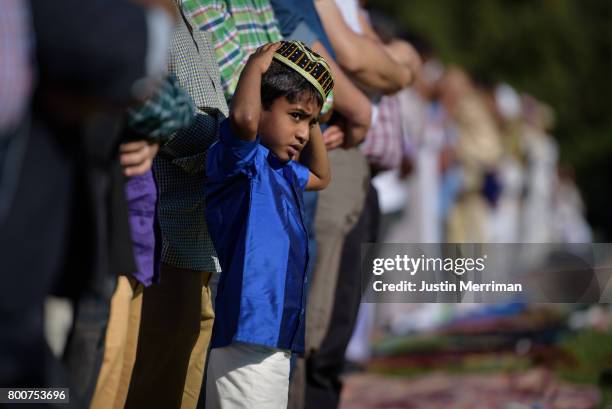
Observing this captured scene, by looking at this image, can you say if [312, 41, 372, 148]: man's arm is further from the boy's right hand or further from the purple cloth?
the purple cloth

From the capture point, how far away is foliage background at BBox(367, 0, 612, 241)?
73.5 feet

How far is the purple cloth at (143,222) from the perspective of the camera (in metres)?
3.53

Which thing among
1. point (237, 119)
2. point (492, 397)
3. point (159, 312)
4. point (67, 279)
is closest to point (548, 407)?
point (492, 397)

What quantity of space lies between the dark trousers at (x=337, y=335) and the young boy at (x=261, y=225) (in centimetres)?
138

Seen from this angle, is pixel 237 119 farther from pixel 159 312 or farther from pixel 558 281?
pixel 558 281

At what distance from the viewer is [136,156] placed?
3260mm

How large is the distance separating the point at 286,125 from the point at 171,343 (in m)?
0.86

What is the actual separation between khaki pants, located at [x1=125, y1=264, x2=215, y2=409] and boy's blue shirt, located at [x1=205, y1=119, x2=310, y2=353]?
0.96ft

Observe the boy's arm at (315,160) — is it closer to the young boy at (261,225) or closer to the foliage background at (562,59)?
the young boy at (261,225)

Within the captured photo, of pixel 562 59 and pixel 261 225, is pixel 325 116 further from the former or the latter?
pixel 562 59

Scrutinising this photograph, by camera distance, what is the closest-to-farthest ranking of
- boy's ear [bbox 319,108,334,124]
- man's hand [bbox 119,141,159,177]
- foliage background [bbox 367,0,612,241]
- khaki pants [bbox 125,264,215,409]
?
man's hand [bbox 119,141,159,177], khaki pants [bbox 125,264,215,409], boy's ear [bbox 319,108,334,124], foliage background [bbox 367,0,612,241]

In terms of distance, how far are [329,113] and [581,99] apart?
20.0 m

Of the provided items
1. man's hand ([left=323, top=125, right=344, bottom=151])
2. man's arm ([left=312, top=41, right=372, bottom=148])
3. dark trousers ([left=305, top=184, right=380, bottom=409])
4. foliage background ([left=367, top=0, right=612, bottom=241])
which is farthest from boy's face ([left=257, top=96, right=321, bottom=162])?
foliage background ([left=367, top=0, right=612, bottom=241])

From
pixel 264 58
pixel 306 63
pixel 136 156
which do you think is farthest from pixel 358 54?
pixel 136 156
